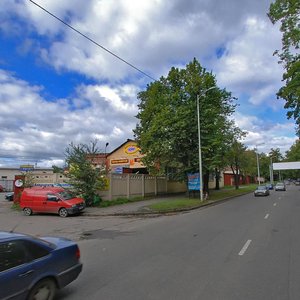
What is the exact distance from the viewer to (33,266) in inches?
195

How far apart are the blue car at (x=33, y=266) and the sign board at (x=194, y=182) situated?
25293mm

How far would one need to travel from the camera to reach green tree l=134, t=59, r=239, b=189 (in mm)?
30281

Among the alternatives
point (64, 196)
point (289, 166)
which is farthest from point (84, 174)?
point (289, 166)

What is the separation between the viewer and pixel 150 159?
109ft

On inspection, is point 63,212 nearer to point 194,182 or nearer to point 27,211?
point 27,211

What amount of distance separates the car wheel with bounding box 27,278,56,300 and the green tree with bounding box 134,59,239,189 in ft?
82.2

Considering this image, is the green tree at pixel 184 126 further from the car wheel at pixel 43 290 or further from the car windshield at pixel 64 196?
the car wheel at pixel 43 290

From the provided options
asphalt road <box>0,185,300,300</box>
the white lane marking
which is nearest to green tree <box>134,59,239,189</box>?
asphalt road <box>0,185,300,300</box>

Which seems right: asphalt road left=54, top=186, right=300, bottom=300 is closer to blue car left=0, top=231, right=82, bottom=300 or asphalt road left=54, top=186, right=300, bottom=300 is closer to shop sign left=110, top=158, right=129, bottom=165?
blue car left=0, top=231, right=82, bottom=300

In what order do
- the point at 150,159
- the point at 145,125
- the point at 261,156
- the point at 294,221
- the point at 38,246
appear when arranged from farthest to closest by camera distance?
1. the point at 261,156
2. the point at 145,125
3. the point at 150,159
4. the point at 294,221
5. the point at 38,246

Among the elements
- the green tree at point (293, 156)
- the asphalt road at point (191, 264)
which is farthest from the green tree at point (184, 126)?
the green tree at point (293, 156)

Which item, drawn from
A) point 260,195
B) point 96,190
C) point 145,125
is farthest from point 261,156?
point 96,190

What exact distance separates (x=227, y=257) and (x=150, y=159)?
25.2 meters

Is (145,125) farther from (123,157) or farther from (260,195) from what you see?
(260,195)
